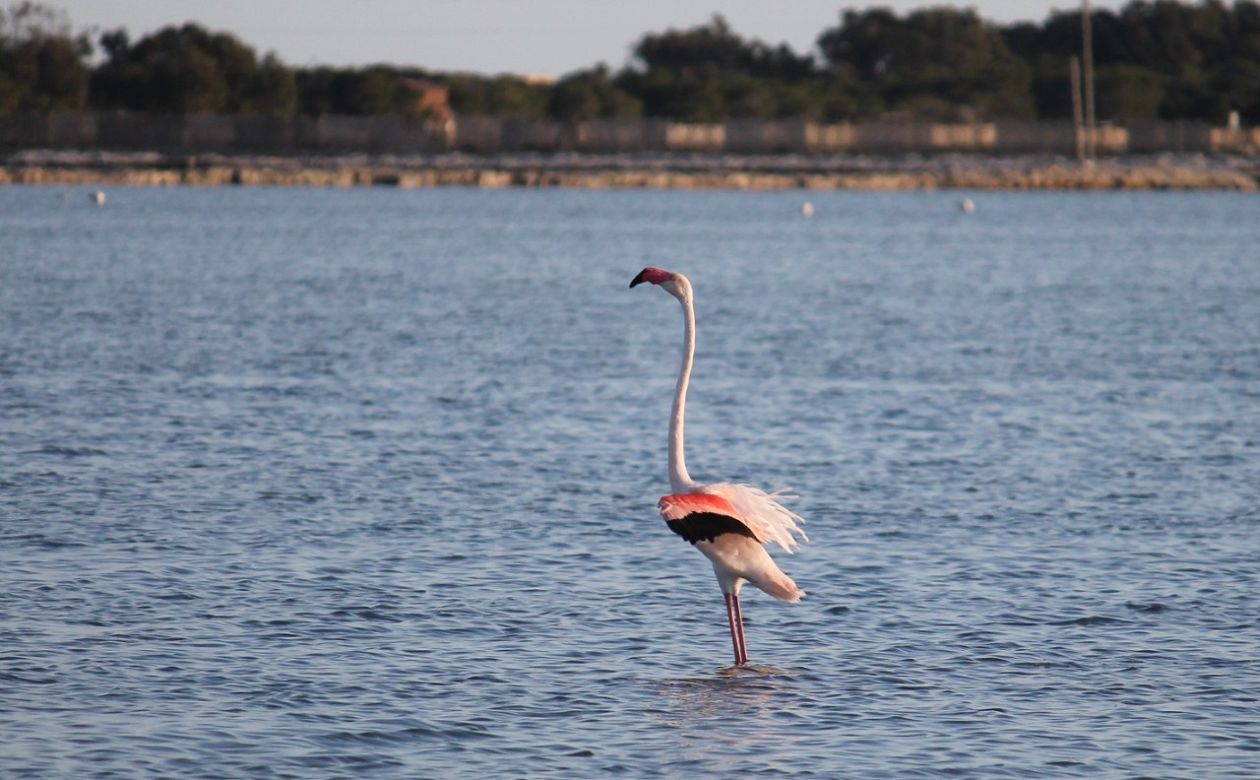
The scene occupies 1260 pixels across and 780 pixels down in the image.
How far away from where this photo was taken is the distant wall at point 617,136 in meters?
144

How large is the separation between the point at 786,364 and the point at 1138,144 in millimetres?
123592

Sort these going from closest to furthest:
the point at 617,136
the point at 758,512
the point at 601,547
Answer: the point at 758,512 → the point at 601,547 → the point at 617,136

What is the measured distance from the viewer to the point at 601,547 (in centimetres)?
1608

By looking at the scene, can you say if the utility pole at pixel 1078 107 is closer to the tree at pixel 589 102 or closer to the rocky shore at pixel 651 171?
the rocky shore at pixel 651 171

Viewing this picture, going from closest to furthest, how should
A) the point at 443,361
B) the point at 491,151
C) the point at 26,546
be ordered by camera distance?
1. the point at 26,546
2. the point at 443,361
3. the point at 491,151

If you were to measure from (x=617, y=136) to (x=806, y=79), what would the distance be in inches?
1958

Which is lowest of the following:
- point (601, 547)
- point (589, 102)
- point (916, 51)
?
point (601, 547)

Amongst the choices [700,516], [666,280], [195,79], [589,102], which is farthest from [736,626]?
[589,102]

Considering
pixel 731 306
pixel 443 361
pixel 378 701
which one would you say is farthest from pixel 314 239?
pixel 378 701

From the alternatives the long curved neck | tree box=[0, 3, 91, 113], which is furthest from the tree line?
the long curved neck

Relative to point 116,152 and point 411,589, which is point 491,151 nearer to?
point 116,152

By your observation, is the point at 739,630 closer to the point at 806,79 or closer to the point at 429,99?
the point at 429,99

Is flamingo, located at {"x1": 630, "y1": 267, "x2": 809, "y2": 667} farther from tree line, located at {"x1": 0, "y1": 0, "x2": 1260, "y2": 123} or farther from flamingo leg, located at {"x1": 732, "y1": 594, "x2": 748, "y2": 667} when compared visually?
tree line, located at {"x1": 0, "y1": 0, "x2": 1260, "y2": 123}

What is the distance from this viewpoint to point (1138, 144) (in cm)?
14875
